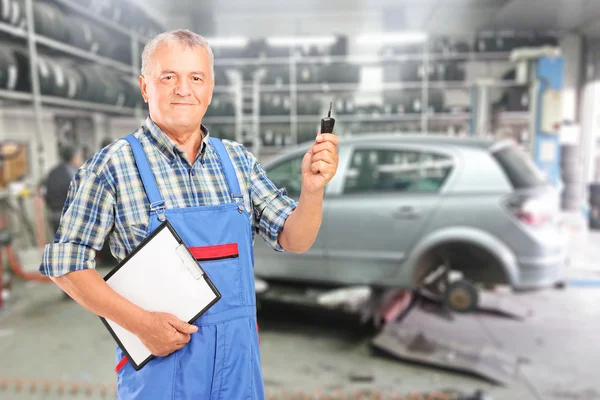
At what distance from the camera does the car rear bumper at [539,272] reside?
275cm

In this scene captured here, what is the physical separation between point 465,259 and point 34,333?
2978 millimetres

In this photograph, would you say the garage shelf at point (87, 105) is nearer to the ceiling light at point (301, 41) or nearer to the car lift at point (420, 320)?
the car lift at point (420, 320)

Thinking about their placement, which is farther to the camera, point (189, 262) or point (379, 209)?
point (379, 209)

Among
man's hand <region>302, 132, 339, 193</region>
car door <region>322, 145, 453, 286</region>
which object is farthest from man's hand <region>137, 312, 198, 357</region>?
car door <region>322, 145, 453, 286</region>

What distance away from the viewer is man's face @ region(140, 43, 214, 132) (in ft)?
2.52

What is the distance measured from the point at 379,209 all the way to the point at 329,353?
945mm

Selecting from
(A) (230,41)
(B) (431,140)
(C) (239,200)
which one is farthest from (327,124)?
(A) (230,41)

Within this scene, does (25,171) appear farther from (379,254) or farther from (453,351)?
(453,351)

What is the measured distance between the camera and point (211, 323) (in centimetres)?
81

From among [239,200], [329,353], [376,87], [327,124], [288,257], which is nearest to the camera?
[327,124]

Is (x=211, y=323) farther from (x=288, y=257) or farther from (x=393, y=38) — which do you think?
(x=393, y=38)

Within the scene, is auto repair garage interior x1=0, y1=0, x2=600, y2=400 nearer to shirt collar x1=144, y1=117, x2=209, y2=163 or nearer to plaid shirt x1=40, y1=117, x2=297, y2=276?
plaid shirt x1=40, y1=117, x2=297, y2=276

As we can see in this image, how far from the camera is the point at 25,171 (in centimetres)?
469

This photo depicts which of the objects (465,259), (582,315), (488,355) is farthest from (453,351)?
(582,315)
